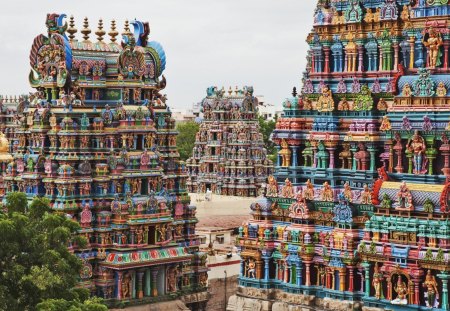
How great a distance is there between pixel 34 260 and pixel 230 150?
47876 mm

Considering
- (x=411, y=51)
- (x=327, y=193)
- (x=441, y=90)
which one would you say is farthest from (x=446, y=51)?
(x=327, y=193)

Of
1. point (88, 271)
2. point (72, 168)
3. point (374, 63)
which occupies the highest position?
point (374, 63)

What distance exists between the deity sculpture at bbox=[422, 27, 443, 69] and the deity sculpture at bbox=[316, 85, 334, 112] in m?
3.25

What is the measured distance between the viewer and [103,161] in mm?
36406

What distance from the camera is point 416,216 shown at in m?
28.2

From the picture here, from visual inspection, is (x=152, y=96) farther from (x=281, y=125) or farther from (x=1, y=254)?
(x=1, y=254)

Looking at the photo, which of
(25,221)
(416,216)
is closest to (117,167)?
(25,221)

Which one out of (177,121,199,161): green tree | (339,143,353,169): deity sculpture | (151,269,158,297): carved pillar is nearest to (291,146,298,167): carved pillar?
(339,143,353,169): deity sculpture

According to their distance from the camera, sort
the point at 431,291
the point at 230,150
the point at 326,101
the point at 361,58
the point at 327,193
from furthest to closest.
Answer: the point at 230,150, the point at 361,58, the point at 326,101, the point at 327,193, the point at 431,291

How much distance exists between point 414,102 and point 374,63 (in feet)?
9.84

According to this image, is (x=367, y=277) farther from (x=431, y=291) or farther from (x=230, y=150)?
(x=230, y=150)

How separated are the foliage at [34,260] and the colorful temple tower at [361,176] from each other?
5549mm

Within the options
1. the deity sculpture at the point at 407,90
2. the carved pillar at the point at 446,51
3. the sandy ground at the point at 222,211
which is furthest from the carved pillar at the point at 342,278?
the sandy ground at the point at 222,211

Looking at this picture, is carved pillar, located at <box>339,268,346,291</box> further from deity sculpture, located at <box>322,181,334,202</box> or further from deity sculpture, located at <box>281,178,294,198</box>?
deity sculpture, located at <box>281,178,294,198</box>
